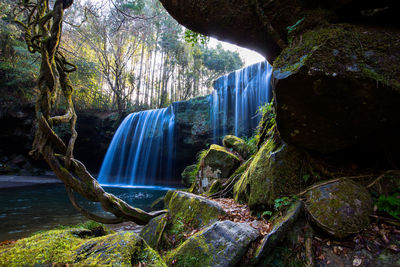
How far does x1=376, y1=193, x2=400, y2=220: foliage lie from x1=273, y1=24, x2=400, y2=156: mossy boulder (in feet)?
1.98

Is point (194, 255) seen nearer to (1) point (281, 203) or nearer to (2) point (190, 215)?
(2) point (190, 215)

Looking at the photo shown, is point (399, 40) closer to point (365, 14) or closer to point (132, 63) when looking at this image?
point (365, 14)

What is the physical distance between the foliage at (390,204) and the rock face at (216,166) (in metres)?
3.21

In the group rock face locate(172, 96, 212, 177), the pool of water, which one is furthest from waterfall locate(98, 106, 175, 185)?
the pool of water

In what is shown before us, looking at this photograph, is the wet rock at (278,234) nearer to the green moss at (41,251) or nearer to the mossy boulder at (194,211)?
the mossy boulder at (194,211)

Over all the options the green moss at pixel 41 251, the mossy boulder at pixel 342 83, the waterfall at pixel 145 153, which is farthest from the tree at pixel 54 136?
the waterfall at pixel 145 153

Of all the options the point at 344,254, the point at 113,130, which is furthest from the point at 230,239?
the point at 113,130

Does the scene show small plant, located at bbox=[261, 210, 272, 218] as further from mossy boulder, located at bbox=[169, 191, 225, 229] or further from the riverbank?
the riverbank

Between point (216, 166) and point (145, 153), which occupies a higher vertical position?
point (216, 166)

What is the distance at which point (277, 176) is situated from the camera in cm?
259

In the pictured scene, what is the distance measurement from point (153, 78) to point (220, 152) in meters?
23.8

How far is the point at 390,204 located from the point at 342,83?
4.22 feet

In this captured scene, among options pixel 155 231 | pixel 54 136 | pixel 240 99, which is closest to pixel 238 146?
pixel 155 231

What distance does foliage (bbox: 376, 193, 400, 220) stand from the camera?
1.86m
